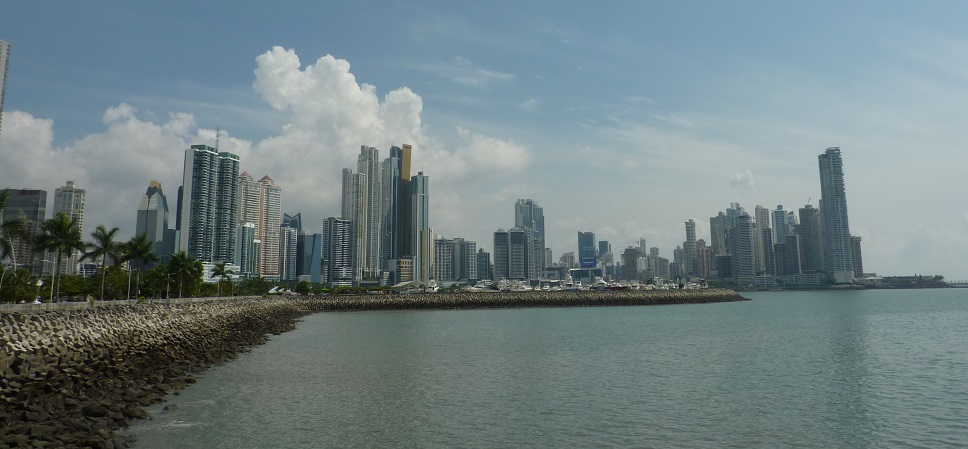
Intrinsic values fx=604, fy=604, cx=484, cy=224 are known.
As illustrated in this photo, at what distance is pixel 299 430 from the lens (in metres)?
18.3

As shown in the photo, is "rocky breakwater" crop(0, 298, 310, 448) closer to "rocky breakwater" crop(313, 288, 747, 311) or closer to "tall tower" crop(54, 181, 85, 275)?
"rocky breakwater" crop(313, 288, 747, 311)

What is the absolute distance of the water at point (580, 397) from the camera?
57.0ft

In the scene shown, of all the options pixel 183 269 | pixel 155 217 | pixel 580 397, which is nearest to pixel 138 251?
pixel 183 269

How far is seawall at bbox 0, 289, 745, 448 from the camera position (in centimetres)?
1616

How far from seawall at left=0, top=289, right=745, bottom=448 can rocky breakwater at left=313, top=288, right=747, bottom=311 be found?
→ 52.5 m

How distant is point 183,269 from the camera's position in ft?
250

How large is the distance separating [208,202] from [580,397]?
484 feet

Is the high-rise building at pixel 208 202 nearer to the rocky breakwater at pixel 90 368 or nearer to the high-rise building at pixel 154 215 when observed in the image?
the high-rise building at pixel 154 215

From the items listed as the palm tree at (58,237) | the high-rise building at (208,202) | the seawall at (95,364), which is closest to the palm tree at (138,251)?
the palm tree at (58,237)

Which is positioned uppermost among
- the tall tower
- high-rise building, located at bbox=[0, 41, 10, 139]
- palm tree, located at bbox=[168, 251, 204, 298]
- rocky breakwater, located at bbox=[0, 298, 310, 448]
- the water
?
high-rise building, located at bbox=[0, 41, 10, 139]

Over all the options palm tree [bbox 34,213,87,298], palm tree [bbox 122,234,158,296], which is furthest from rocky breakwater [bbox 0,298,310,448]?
palm tree [bbox 122,234,158,296]

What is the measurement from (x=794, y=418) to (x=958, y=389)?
33.2 feet

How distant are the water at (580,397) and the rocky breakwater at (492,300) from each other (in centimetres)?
5741

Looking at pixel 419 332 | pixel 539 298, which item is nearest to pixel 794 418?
pixel 419 332
